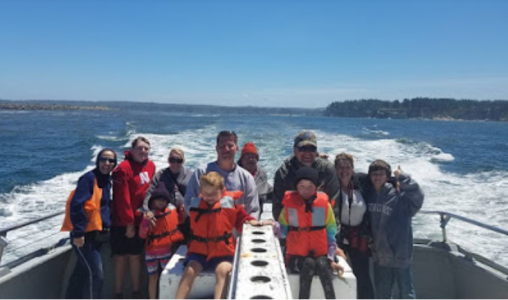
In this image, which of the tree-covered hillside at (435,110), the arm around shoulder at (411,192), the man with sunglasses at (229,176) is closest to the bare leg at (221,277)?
the man with sunglasses at (229,176)

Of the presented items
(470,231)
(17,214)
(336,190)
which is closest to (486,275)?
(336,190)

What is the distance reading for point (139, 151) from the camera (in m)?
4.13

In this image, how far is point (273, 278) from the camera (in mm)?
2258

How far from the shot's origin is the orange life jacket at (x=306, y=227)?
3.24 metres

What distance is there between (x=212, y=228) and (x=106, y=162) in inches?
53.6

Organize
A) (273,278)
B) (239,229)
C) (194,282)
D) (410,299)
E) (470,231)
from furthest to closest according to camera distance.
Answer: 1. (470,231)
2. (410,299)
3. (239,229)
4. (194,282)
5. (273,278)

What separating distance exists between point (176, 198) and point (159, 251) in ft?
1.82

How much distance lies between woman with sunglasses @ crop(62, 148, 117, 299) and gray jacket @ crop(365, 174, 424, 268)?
2686mm

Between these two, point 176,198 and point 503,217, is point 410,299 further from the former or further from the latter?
point 503,217

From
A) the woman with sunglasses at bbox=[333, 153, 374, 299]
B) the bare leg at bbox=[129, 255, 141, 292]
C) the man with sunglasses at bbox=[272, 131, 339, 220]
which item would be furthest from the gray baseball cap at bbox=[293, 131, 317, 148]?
the bare leg at bbox=[129, 255, 141, 292]

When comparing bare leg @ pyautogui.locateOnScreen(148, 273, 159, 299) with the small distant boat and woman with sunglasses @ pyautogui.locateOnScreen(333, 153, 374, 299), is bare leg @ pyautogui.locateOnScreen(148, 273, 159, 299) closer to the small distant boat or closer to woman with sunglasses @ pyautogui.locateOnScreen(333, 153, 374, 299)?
the small distant boat

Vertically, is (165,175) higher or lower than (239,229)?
higher

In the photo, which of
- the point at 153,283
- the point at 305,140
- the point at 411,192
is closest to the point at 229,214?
the point at 305,140

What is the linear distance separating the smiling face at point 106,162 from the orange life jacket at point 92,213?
134mm
